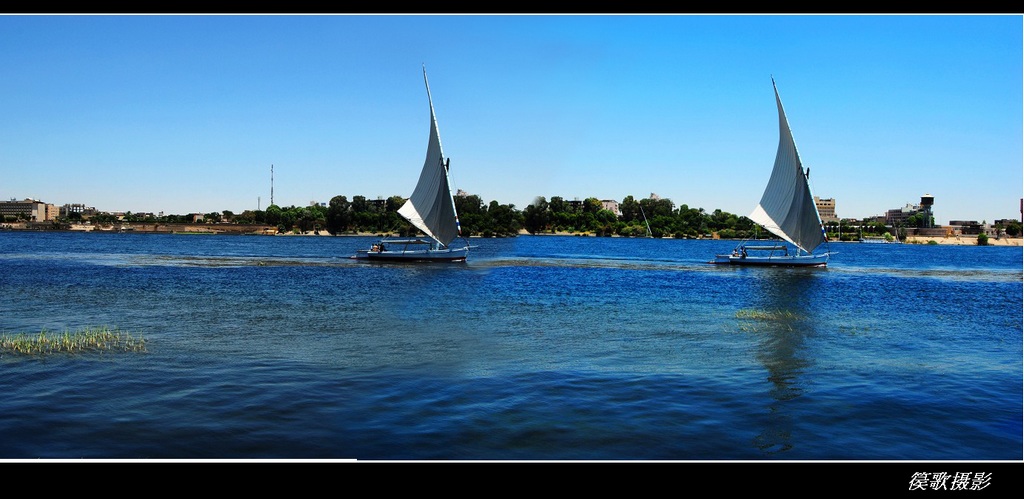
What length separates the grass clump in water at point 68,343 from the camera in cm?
2358

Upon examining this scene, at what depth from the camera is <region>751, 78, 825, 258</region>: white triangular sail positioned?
7956cm

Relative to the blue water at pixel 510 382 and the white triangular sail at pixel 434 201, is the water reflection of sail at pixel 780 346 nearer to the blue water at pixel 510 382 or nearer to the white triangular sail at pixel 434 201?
the blue water at pixel 510 382

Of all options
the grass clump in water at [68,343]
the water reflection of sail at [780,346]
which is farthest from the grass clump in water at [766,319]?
the grass clump in water at [68,343]

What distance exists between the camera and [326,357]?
77.0 feet

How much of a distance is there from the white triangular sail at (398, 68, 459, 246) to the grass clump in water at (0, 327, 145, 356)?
5360 centimetres

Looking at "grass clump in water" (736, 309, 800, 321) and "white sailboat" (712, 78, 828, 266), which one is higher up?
"white sailboat" (712, 78, 828, 266)

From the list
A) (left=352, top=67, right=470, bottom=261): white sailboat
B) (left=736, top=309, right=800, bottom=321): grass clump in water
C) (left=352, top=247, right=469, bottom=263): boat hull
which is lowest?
(left=736, top=309, right=800, bottom=321): grass clump in water

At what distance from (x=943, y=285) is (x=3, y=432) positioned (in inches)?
2855

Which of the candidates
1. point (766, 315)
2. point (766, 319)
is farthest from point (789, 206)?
point (766, 319)

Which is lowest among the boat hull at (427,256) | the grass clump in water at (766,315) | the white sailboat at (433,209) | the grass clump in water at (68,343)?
the grass clump in water at (766,315)

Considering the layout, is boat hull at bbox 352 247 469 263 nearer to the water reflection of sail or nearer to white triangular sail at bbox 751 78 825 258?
white triangular sail at bbox 751 78 825 258

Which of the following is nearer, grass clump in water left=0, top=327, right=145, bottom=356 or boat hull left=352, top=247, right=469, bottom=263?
grass clump in water left=0, top=327, right=145, bottom=356

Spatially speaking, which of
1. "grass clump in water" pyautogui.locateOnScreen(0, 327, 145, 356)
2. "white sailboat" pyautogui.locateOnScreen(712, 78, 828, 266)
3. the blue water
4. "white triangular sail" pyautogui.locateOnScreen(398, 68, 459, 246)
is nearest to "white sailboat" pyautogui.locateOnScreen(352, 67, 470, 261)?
"white triangular sail" pyautogui.locateOnScreen(398, 68, 459, 246)
